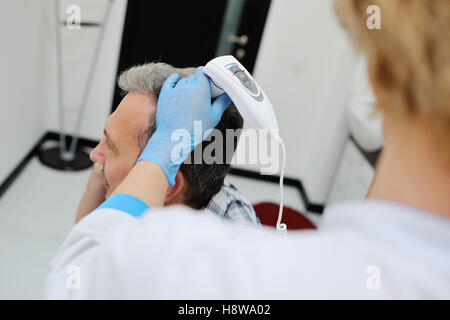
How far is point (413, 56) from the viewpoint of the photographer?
425mm

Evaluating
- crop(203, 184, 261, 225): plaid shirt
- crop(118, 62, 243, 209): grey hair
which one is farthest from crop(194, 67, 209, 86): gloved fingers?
crop(203, 184, 261, 225): plaid shirt

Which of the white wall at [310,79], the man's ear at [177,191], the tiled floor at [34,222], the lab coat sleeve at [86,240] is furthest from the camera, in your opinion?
the white wall at [310,79]

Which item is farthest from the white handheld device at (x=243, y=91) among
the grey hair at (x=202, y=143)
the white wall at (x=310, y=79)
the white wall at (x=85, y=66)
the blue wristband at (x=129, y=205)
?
the white wall at (x=85, y=66)

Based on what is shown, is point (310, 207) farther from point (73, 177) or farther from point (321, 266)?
point (321, 266)

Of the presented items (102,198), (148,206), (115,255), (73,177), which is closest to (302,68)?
(73,177)

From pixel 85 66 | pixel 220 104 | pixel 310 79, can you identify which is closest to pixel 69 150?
pixel 85 66

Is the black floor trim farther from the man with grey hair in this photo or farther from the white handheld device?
the white handheld device

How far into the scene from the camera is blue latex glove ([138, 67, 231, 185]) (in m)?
0.81

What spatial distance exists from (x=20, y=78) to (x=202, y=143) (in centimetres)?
181

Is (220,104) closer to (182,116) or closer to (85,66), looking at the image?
(182,116)

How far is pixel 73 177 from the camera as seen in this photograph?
2.71 m

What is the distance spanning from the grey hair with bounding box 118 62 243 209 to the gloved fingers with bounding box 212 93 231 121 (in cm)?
10

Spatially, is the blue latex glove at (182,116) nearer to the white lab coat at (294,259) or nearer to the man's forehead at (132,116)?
the man's forehead at (132,116)

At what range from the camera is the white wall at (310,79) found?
272 cm
